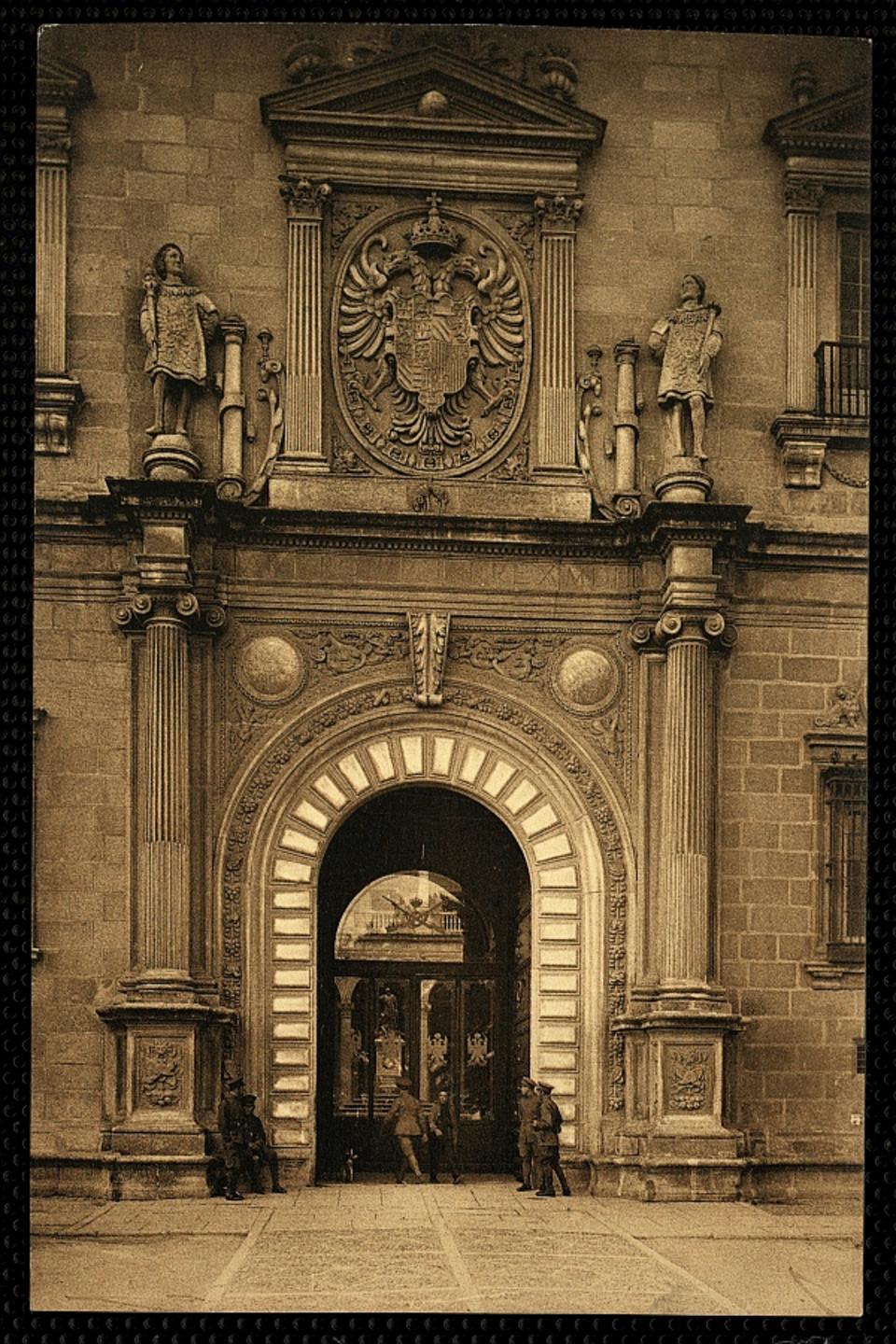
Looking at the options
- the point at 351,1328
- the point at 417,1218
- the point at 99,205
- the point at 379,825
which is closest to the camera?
the point at 351,1328

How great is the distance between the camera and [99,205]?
14.3 meters

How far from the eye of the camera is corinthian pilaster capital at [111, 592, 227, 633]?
14.7 m

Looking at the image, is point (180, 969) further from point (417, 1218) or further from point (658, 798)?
point (658, 798)

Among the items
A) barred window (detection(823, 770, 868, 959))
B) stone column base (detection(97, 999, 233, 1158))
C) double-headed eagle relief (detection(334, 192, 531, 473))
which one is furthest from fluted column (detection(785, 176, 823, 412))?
stone column base (detection(97, 999, 233, 1158))

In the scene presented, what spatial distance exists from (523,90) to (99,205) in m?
3.12

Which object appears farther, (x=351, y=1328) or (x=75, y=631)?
(x=75, y=631)

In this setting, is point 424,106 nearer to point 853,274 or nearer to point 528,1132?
point 853,274

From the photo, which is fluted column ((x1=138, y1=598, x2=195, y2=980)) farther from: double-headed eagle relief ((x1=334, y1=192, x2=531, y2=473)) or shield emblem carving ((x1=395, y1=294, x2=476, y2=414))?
shield emblem carving ((x1=395, y1=294, x2=476, y2=414))

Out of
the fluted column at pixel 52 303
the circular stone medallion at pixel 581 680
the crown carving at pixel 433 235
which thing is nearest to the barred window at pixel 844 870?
the circular stone medallion at pixel 581 680

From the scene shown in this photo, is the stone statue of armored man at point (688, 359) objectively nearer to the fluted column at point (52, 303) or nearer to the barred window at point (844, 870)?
the barred window at point (844, 870)

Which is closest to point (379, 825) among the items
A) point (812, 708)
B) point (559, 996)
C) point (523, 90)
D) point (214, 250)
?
point (559, 996)

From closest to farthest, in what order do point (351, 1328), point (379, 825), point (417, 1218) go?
point (351, 1328) → point (417, 1218) → point (379, 825)

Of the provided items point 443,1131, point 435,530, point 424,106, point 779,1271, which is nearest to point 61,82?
point 424,106

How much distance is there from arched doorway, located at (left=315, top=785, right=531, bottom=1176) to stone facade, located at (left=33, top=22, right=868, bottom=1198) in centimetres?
62
